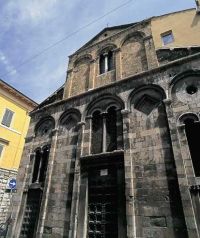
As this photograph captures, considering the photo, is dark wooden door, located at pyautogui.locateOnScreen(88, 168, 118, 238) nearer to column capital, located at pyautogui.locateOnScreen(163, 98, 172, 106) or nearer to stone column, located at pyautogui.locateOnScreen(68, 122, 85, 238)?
stone column, located at pyautogui.locateOnScreen(68, 122, 85, 238)

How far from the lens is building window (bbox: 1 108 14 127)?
17417 millimetres

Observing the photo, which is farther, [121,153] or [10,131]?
[10,131]

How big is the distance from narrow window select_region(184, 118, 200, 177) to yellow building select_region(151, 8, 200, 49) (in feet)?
17.3

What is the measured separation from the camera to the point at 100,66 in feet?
39.8

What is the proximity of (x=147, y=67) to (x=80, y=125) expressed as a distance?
14.9 feet

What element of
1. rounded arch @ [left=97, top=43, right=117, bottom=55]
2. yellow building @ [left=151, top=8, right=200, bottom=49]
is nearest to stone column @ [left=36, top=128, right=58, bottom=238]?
rounded arch @ [left=97, top=43, right=117, bottom=55]

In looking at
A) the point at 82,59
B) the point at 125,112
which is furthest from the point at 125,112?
the point at 82,59

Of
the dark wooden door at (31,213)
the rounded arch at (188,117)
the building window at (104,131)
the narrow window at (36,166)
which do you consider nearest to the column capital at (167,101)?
the rounded arch at (188,117)

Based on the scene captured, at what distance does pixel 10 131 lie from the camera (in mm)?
17828

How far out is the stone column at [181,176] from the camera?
5.71 m

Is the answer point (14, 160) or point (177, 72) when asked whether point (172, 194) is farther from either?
point (14, 160)

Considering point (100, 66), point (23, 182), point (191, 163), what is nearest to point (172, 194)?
point (191, 163)

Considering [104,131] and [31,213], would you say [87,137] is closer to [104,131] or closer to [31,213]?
[104,131]

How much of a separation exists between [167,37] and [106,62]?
3.93 metres
